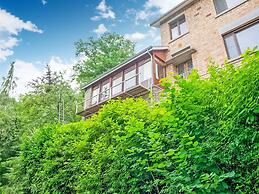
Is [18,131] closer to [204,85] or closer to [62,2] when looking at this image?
[62,2]

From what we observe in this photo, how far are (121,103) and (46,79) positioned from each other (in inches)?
1042

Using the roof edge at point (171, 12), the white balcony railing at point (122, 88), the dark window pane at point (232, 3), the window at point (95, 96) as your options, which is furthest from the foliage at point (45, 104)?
the dark window pane at point (232, 3)

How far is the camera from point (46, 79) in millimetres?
28922

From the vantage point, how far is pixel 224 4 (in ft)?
38.4

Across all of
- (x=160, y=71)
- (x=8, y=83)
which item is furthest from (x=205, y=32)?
(x=8, y=83)

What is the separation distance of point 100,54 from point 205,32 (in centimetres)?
1961

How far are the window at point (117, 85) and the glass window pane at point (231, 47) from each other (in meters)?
8.50

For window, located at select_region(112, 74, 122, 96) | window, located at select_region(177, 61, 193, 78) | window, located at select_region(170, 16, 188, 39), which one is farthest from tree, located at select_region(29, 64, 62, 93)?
window, located at select_region(177, 61, 193, 78)

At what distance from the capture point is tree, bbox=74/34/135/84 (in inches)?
1098

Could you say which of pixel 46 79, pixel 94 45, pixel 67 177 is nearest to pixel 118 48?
pixel 94 45

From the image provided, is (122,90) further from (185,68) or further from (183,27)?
(183,27)

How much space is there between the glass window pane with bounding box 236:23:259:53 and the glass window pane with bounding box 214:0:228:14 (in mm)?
2004

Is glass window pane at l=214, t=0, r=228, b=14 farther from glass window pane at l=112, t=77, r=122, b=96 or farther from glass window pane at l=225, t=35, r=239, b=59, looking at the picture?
glass window pane at l=112, t=77, r=122, b=96

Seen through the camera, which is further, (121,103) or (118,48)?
(118,48)
